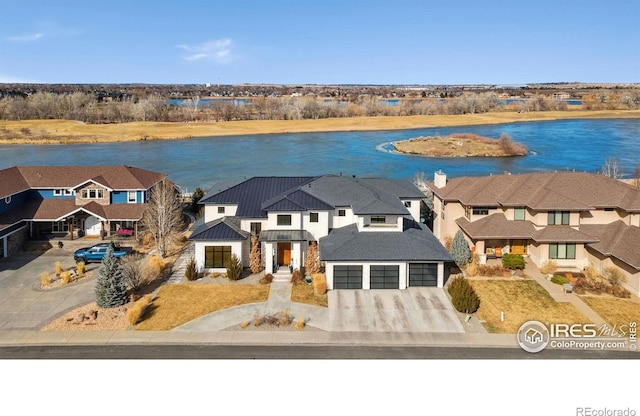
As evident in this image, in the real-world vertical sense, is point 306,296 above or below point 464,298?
below

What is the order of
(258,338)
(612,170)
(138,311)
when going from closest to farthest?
(258,338) < (138,311) < (612,170)

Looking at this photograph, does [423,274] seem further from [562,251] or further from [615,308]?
[615,308]

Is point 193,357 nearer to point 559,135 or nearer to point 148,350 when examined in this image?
point 148,350

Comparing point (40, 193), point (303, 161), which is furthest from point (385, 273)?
point (303, 161)

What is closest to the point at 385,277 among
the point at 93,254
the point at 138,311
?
the point at 138,311

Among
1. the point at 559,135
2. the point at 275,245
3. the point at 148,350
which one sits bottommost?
the point at 148,350

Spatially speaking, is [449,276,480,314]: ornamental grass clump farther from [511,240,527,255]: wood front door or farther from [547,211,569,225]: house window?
[547,211,569,225]: house window

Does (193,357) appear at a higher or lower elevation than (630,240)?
lower
